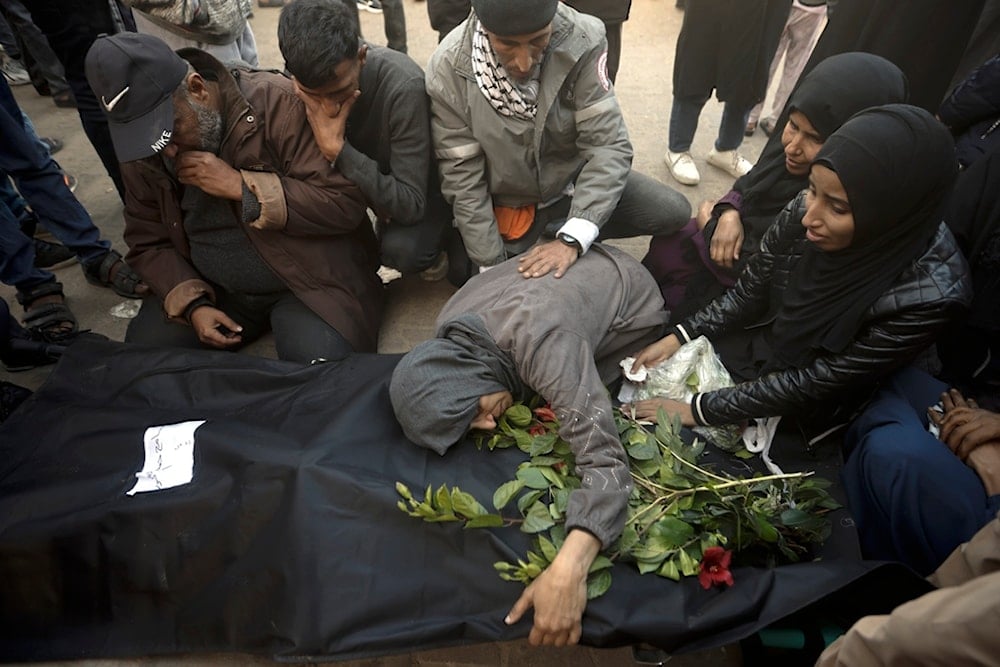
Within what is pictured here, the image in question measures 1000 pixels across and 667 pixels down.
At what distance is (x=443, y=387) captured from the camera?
1.71 metres

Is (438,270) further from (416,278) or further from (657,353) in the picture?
(657,353)

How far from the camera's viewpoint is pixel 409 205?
7.95 feet

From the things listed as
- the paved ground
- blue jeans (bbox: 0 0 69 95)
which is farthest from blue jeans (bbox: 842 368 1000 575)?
blue jeans (bbox: 0 0 69 95)

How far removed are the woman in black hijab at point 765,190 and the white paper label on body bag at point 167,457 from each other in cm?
176

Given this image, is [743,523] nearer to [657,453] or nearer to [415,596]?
[657,453]

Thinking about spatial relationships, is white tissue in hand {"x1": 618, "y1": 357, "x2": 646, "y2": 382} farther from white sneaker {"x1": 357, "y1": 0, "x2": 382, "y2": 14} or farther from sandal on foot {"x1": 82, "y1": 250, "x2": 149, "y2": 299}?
white sneaker {"x1": 357, "y1": 0, "x2": 382, "y2": 14}

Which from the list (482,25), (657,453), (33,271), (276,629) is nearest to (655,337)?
(657,453)

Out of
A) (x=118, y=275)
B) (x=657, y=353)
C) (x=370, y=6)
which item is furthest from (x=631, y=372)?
(x=370, y=6)

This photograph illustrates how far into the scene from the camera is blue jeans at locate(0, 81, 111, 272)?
261 centimetres

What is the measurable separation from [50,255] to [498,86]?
2.56 m

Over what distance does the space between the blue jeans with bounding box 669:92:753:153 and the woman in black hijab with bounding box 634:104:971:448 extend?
1.60m

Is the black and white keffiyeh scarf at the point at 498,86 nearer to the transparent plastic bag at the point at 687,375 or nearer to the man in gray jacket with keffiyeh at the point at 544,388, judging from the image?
the man in gray jacket with keffiyeh at the point at 544,388

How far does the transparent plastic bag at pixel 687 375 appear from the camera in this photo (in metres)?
2.11

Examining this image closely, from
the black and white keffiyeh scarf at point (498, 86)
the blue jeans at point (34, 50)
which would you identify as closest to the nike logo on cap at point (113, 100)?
the black and white keffiyeh scarf at point (498, 86)
